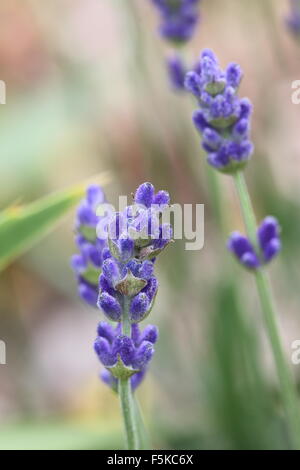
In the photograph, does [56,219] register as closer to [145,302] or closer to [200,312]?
[145,302]

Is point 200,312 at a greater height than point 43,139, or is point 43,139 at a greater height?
point 43,139

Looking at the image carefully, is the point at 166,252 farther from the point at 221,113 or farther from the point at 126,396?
the point at 126,396

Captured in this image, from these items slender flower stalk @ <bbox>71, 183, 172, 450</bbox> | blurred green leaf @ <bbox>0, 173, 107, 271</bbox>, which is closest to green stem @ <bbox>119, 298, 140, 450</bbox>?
slender flower stalk @ <bbox>71, 183, 172, 450</bbox>

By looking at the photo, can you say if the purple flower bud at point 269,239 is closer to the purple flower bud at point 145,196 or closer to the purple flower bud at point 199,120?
the purple flower bud at point 199,120

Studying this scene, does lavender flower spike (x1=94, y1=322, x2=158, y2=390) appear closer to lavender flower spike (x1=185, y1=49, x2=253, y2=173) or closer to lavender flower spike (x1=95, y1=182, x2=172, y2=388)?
lavender flower spike (x1=95, y1=182, x2=172, y2=388)

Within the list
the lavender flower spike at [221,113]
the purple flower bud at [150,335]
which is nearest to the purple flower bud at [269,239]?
the lavender flower spike at [221,113]
